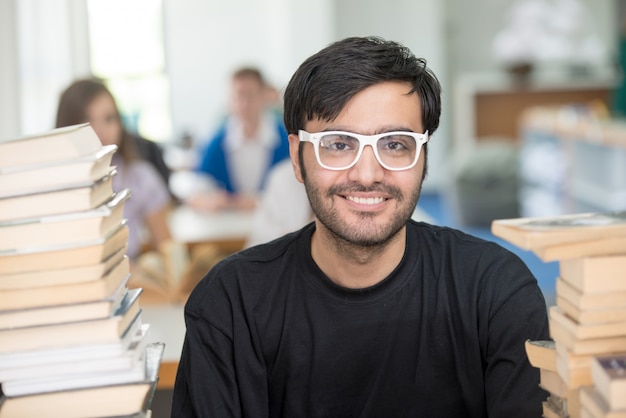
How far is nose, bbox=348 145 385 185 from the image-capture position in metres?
1.69

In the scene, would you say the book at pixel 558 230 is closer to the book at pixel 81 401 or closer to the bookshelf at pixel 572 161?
the book at pixel 81 401

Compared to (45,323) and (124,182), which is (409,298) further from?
(124,182)

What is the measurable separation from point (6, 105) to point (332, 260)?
6.03 ft

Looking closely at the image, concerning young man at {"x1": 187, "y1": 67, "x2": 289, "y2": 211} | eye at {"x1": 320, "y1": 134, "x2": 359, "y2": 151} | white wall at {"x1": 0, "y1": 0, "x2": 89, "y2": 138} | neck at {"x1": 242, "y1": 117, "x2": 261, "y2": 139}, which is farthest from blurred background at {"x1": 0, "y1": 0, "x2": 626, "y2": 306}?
eye at {"x1": 320, "y1": 134, "x2": 359, "y2": 151}

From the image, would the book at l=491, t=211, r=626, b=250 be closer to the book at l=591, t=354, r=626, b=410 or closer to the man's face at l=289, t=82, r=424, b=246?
the book at l=591, t=354, r=626, b=410

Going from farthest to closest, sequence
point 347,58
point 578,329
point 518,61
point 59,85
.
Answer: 1. point 518,61
2. point 59,85
3. point 347,58
4. point 578,329

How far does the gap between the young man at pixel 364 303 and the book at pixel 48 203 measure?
0.47 m

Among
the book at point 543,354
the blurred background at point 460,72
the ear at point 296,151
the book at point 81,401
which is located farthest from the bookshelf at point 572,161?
A: the book at point 81,401

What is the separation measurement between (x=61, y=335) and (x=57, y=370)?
6cm

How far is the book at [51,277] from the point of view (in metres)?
1.38

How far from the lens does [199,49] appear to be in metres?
10.0

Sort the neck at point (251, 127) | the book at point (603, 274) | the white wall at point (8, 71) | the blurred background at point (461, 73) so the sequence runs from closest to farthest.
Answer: the book at point (603, 274), the white wall at point (8, 71), the neck at point (251, 127), the blurred background at point (461, 73)

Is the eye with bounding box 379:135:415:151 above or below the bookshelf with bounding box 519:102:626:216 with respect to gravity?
above

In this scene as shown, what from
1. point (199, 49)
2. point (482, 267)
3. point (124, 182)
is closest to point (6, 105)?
point (124, 182)
